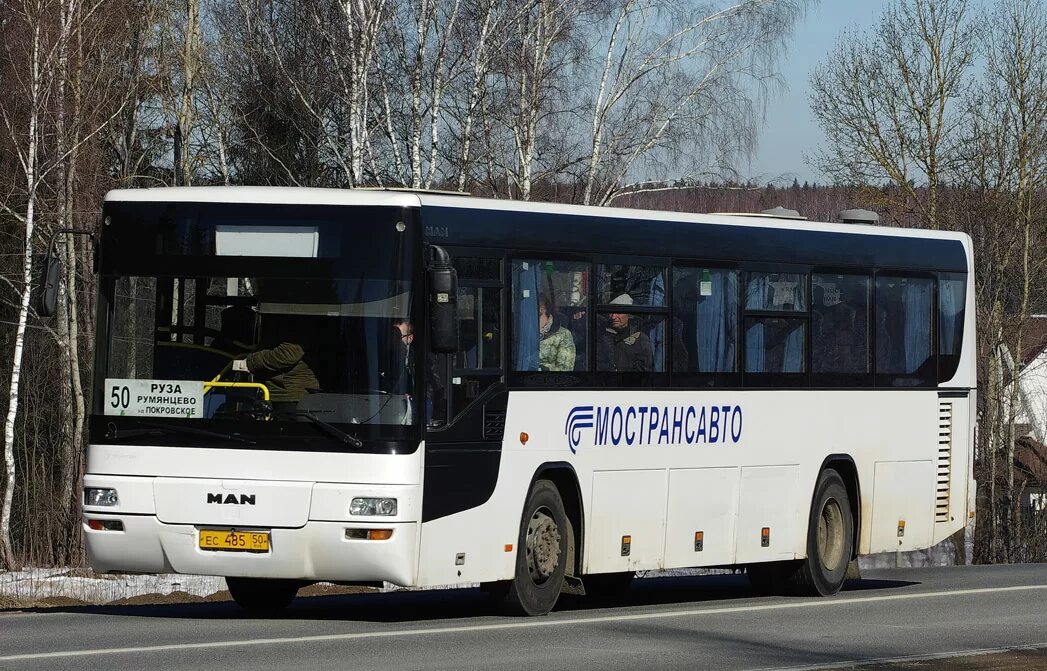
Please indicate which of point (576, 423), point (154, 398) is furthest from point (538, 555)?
point (154, 398)

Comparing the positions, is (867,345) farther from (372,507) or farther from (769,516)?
(372,507)

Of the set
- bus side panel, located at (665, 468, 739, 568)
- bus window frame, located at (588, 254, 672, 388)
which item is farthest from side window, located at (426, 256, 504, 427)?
bus side panel, located at (665, 468, 739, 568)

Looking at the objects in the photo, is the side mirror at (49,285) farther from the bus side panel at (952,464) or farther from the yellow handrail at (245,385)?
the bus side panel at (952,464)

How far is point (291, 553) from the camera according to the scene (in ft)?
41.8

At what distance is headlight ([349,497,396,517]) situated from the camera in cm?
1269

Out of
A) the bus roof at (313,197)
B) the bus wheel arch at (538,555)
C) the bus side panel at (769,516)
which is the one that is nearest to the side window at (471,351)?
the bus roof at (313,197)

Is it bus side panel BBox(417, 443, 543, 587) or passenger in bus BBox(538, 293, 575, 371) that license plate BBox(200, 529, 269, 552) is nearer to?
bus side panel BBox(417, 443, 543, 587)

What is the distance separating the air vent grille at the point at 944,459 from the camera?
739 inches

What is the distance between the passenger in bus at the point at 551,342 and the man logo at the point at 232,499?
2479 millimetres

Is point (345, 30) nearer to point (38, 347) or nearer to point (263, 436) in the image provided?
point (38, 347)

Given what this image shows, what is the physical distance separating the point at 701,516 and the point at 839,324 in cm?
260

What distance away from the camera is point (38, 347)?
40.2 metres

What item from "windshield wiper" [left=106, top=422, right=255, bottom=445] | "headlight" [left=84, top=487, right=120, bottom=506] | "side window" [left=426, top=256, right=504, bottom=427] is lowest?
"headlight" [left=84, top=487, right=120, bottom=506]

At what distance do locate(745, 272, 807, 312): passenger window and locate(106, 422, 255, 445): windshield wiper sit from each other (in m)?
5.17
